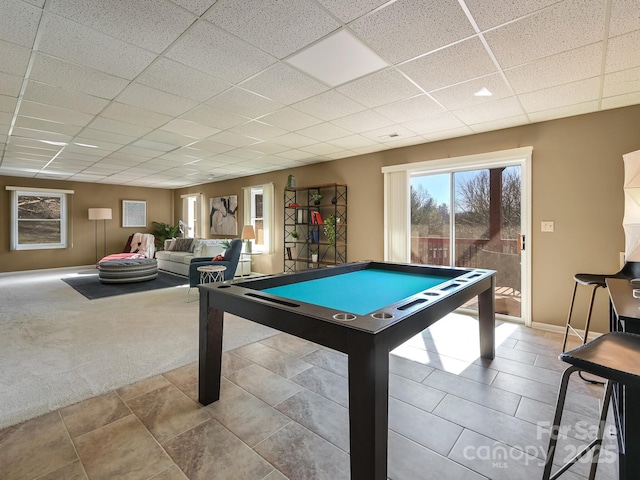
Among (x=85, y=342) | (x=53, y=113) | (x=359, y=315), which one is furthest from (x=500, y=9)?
(x=85, y=342)

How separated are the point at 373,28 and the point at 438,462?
8.20 feet

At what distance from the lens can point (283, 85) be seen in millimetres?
2713

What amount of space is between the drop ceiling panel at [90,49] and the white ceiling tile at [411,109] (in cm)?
218

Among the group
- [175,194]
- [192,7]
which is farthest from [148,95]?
[175,194]

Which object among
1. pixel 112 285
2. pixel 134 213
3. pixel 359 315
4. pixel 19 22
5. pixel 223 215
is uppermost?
pixel 19 22

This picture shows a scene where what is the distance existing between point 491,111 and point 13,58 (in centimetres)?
417

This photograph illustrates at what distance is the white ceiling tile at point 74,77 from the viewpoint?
232 centimetres

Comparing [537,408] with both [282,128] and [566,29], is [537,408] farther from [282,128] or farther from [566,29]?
[282,128]

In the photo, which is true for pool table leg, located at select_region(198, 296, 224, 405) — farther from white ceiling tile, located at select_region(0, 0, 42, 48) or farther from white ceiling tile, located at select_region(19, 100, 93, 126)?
white ceiling tile, located at select_region(19, 100, 93, 126)

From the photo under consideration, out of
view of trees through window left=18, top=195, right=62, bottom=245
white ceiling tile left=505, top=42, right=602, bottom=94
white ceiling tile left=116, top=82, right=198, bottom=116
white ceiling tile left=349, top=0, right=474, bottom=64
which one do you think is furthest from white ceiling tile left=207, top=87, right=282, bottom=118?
view of trees through window left=18, top=195, right=62, bottom=245

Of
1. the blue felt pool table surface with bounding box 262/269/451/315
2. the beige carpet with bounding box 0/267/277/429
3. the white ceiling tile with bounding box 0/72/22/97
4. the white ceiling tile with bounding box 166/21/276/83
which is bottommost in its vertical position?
the beige carpet with bounding box 0/267/277/429

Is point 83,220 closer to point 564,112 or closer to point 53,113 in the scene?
point 53,113

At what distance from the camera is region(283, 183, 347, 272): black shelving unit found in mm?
5605

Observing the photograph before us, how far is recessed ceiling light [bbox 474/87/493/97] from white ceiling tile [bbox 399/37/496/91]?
30 cm
